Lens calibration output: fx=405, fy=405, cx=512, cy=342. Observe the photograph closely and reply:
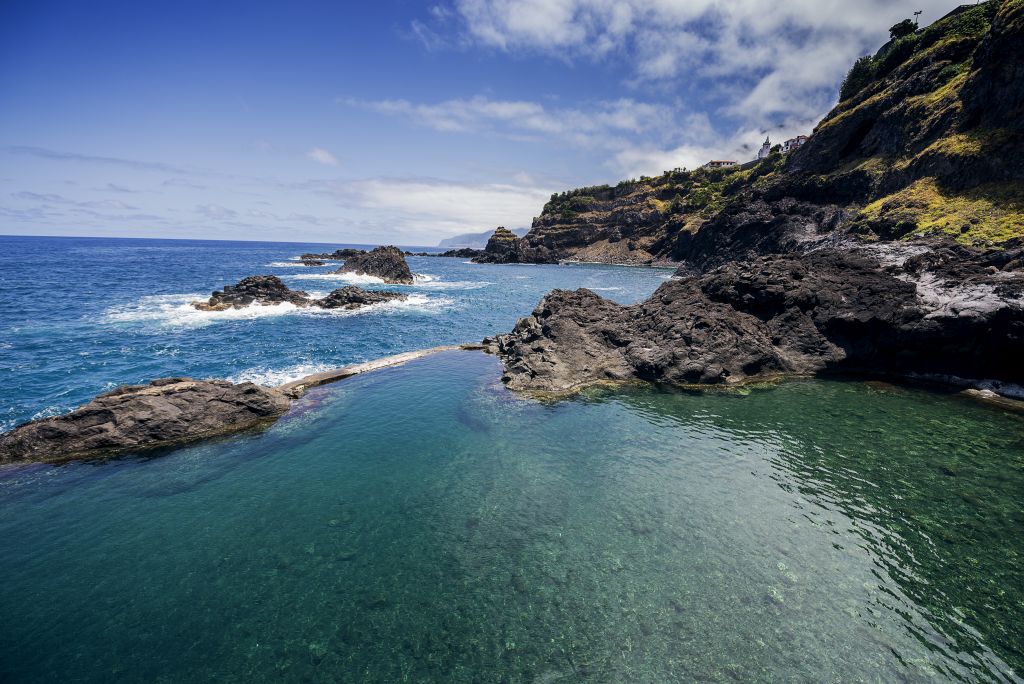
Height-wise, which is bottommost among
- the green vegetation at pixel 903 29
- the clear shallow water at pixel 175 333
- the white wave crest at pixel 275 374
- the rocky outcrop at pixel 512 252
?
the white wave crest at pixel 275 374

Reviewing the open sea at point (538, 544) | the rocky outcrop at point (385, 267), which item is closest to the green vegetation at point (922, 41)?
the open sea at point (538, 544)

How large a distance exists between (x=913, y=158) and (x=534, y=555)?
81.3m

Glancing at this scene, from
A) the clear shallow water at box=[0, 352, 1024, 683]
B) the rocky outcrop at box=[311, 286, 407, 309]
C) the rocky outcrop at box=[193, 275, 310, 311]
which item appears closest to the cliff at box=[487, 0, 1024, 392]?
the clear shallow water at box=[0, 352, 1024, 683]

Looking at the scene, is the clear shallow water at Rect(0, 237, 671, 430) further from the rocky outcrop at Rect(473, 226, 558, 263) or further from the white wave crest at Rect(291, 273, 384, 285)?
the rocky outcrop at Rect(473, 226, 558, 263)

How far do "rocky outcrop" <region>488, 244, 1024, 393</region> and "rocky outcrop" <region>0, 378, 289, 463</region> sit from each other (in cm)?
1667

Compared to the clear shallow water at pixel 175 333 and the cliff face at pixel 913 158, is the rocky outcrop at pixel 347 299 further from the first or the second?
the cliff face at pixel 913 158

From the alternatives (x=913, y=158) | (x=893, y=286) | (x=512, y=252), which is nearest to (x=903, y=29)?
(x=913, y=158)

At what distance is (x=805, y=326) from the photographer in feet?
102

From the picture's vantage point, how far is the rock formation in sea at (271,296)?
194 ft

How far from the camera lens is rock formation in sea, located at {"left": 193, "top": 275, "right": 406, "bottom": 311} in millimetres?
59125

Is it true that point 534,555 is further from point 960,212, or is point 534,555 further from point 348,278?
point 348,278

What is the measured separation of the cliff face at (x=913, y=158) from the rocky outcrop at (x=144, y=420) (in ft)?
187

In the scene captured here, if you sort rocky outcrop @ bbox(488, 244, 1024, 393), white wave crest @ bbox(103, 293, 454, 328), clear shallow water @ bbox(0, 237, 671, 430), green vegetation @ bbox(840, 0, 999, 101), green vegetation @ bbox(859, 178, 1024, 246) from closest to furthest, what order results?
A: rocky outcrop @ bbox(488, 244, 1024, 393)
clear shallow water @ bbox(0, 237, 671, 430)
green vegetation @ bbox(859, 178, 1024, 246)
white wave crest @ bbox(103, 293, 454, 328)
green vegetation @ bbox(840, 0, 999, 101)

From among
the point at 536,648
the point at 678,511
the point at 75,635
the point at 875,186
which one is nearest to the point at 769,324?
the point at 678,511
